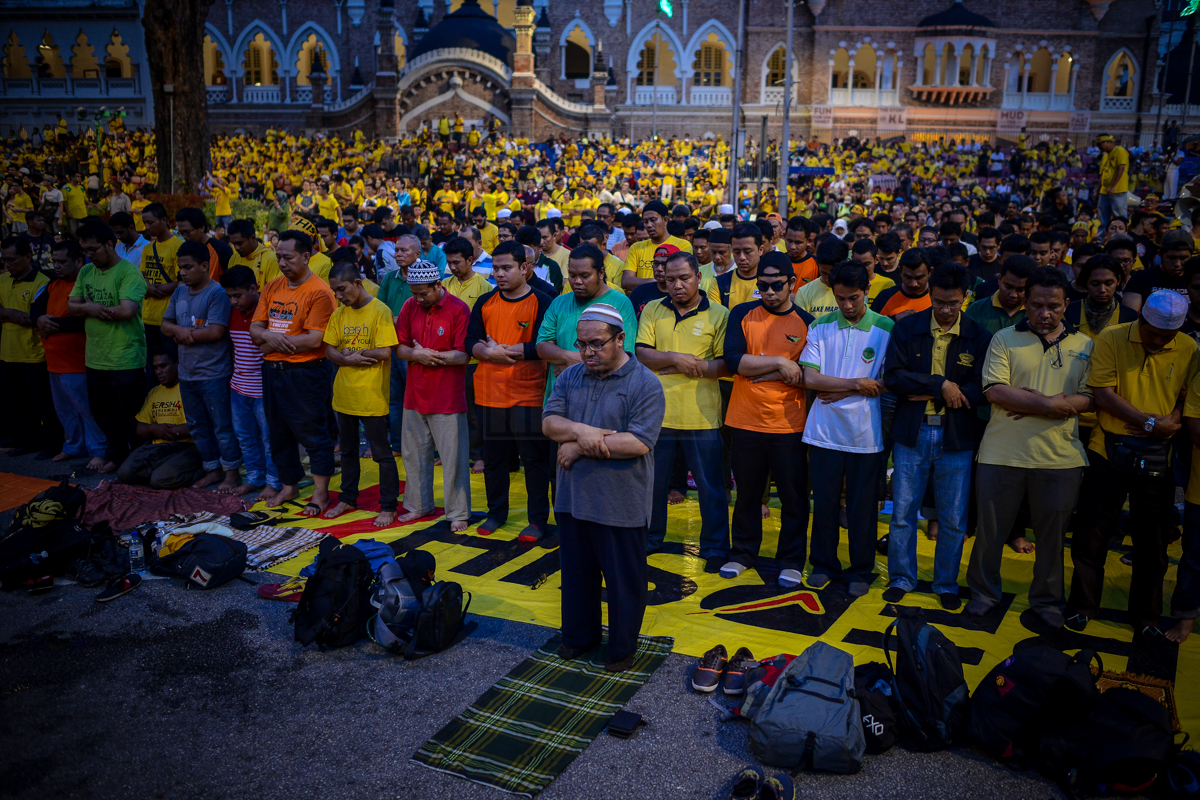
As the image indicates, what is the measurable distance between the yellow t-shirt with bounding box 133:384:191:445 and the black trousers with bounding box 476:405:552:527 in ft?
10.9

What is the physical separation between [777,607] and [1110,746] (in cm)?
213

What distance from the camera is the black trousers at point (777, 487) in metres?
5.82

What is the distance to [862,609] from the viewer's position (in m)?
5.44

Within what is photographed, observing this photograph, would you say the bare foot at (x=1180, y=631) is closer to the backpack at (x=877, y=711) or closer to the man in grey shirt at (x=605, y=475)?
the backpack at (x=877, y=711)

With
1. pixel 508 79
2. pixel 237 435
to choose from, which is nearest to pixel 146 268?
pixel 237 435

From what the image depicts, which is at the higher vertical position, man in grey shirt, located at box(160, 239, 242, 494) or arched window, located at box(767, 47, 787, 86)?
arched window, located at box(767, 47, 787, 86)

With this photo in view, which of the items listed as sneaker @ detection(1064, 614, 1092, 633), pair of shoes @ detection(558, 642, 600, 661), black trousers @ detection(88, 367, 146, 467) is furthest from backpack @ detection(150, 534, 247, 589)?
sneaker @ detection(1064, 614, 1092, 633)

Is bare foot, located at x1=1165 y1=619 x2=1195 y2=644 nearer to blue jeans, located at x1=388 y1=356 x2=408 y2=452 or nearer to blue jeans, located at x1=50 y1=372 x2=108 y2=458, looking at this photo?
blue jeans, located at x1=388 y1=356 x2=408 y2=452

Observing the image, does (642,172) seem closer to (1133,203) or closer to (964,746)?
(1133,203)

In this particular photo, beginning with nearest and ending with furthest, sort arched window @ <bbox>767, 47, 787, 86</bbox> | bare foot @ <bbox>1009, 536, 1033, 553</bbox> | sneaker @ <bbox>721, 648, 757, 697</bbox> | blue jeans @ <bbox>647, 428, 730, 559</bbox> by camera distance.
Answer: sneaker @ <bbox>721, 648, 757, 697</bbox> → blue jeans @ <bbox>647, 428, 730, 559</bbox> → bare foot @ <bbox>1009, 536, 1033, 553</bbox> → arched window @ <bbox>767, 47, 787, 86</bbox>

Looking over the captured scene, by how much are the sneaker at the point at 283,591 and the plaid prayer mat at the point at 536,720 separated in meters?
1.82

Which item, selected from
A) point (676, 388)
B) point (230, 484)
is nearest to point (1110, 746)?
point (676, 388)

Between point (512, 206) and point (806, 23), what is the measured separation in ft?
114

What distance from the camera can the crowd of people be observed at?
4965 mm
